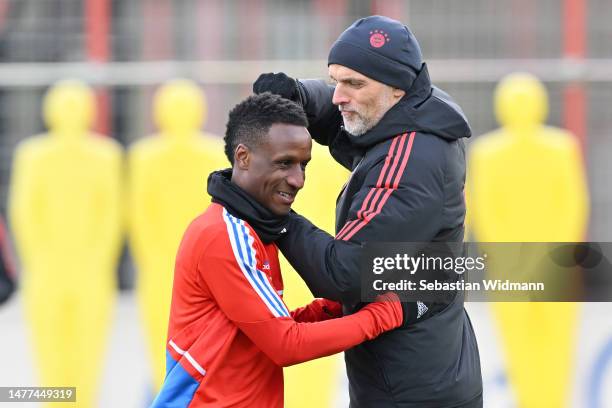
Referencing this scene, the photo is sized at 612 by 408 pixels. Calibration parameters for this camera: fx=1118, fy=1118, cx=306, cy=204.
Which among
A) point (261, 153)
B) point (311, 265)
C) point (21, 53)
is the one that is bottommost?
point (311, 265)

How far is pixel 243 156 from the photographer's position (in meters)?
2.83

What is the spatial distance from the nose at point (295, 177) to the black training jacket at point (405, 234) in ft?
0.44

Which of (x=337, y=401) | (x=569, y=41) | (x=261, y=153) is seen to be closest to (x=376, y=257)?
(x=261, y=153)

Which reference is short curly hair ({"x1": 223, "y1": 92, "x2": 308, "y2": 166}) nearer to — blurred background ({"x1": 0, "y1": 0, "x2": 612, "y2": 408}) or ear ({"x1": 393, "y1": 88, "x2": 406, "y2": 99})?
ear ({"x1": 393, "y1": 88, "x2": 406, "y2": 99})

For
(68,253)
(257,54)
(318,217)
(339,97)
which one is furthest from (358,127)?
(257,54)

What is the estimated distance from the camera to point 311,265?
9.22ft

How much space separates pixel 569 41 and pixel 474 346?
17.4 ft

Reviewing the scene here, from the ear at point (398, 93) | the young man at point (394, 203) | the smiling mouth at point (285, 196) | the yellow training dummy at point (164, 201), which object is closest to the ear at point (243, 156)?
Result: the smiling mouth at point (285, 196)

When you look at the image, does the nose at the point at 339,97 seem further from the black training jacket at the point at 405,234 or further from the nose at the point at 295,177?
the nose at the point at 295,177

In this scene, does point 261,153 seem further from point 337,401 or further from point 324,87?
point 337,401

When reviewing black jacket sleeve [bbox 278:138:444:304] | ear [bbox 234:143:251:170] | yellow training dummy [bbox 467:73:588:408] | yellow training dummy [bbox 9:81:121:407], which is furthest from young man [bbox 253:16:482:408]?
yellow training dummy [bbox 9:81:121:407]

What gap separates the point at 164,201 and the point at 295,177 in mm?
3142

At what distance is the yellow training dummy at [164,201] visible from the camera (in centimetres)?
587

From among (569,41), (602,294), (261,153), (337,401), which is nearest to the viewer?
(261,153)
